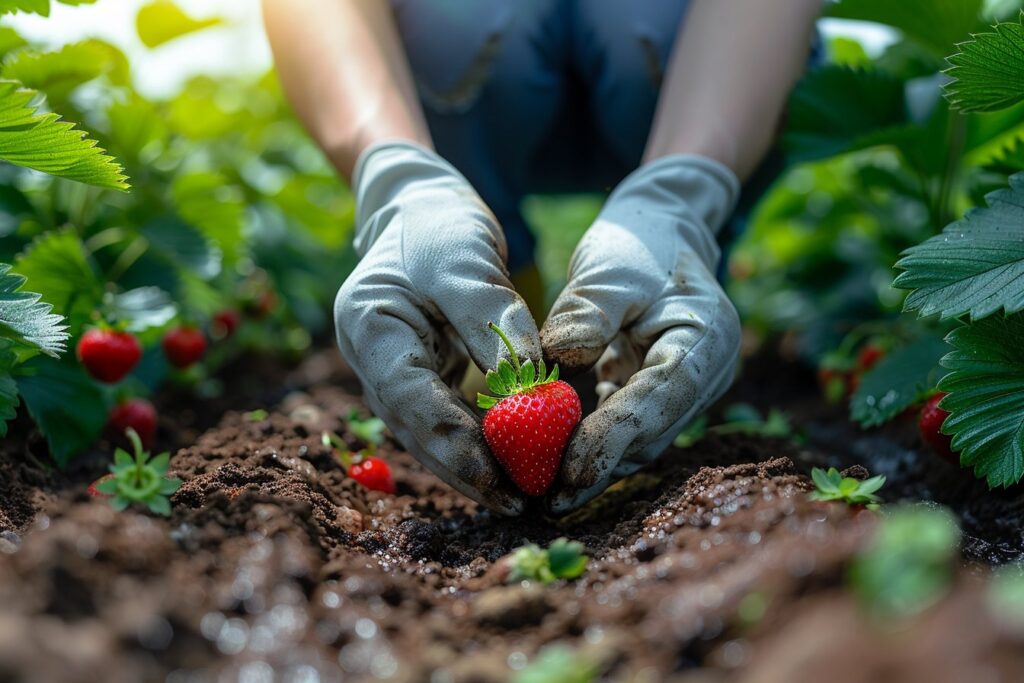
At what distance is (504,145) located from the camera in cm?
240

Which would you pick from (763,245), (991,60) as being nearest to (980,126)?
(991,60)

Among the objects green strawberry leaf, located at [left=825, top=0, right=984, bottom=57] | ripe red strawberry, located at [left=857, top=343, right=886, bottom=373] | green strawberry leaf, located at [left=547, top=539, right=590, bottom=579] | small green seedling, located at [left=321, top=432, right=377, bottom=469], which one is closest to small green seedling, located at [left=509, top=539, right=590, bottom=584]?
green strawberry leaf, located at [left=547, top=539, right=590, bottom=579]

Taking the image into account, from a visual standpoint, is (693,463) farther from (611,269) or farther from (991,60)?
(991,60)

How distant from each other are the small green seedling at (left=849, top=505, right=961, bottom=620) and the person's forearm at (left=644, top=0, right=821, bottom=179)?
117 cm

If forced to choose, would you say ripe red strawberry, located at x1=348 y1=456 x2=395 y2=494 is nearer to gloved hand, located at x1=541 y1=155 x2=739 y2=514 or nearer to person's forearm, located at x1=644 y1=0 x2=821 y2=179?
gloved hand, located at x1=541 y1=155 x2=739 y2=514

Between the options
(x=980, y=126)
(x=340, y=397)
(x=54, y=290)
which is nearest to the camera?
(x=54, y=290)

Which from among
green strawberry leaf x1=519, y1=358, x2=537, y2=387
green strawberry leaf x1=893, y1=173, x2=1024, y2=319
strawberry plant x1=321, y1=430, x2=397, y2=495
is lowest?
strawberry plant x1=321, y1=430, x2=397, y2=495

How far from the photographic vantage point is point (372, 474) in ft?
5.16

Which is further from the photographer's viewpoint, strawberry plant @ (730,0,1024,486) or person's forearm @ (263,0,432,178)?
person's forearm @ (263,0,432,178)

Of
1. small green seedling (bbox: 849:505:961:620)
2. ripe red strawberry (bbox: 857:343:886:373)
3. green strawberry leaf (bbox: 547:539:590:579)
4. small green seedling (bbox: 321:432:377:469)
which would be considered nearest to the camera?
small green seedling (bbox: 849:505:961:620)

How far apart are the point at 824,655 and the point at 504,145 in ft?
6.14

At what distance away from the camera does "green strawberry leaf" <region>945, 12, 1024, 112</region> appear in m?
1.41

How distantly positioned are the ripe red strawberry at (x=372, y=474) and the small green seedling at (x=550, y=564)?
51 centimetres

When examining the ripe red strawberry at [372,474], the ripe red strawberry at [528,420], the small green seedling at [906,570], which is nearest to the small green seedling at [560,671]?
the small green seedling at [906,570]
